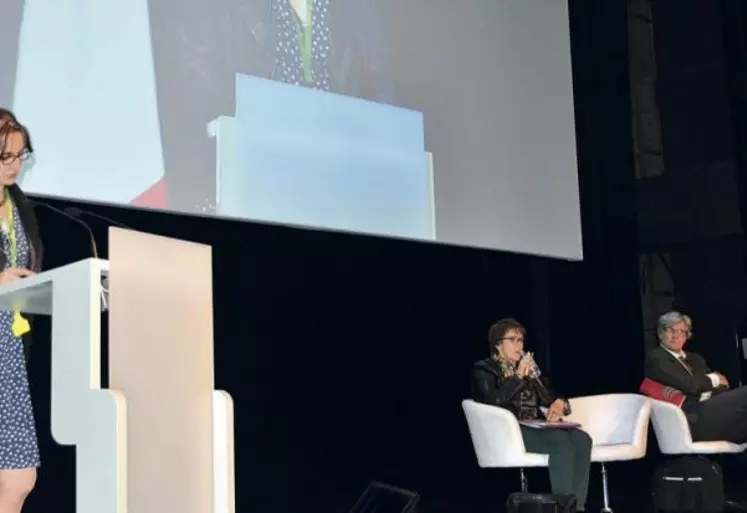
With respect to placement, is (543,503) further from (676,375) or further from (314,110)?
(314,110)

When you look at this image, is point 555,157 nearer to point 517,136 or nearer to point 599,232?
point 517,136

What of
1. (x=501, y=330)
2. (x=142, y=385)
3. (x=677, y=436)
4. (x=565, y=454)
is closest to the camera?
(x=142, y=385)

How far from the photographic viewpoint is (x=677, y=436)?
168 inches

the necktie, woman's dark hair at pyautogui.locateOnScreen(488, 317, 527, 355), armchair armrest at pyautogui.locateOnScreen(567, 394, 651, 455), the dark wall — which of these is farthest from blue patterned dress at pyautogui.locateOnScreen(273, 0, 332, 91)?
the dark wall

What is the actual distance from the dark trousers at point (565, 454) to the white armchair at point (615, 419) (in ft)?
0.68

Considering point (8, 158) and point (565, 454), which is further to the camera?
point (565, 454)

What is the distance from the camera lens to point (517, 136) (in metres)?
4.63

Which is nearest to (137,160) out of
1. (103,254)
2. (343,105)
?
(103,254)

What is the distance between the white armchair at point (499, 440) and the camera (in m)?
3.79

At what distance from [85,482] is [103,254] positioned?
7.78 ft

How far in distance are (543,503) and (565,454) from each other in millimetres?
237

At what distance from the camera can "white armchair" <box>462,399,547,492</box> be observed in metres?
3.79

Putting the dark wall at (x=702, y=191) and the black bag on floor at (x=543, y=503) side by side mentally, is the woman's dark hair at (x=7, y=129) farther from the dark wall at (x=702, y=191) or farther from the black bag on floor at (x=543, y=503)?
the dark wall at (x=702, y=191)

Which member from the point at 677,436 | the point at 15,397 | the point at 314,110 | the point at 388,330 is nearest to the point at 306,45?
the point at 314,110
